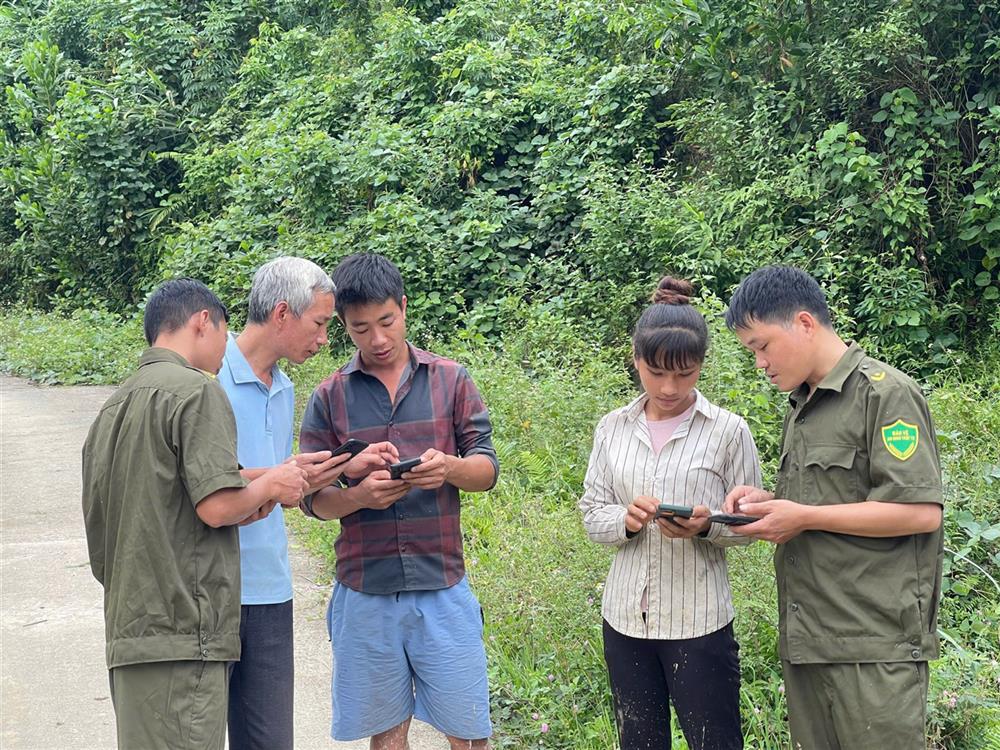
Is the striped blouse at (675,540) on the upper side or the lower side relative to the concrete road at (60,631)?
upper

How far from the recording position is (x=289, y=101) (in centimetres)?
1470

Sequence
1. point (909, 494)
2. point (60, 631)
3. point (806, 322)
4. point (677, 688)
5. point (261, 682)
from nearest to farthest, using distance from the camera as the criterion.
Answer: point (909, 494), point (806, 322), point (677, 688), point (261, 682), point (60, 631)

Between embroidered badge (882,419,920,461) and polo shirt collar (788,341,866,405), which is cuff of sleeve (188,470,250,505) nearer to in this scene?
polo shirt collar (788,341,866,405)

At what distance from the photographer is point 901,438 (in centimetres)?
259

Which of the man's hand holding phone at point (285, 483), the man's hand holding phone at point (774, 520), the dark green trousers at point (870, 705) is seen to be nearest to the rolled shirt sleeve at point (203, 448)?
the man's hand holding phone at point (285, 483)

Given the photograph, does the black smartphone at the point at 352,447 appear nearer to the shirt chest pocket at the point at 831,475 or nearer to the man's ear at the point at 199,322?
the man's ear at the point at 199,322

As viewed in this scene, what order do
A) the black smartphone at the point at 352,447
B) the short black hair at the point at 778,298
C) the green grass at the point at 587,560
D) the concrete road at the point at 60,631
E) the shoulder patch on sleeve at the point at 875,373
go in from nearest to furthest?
the shoulder patch on sleeve at the point at 875,373 → the short black hair at the point at 778,298 → the black smartphone at the point at 352,447 → the green grass at the point at 587,560 → the concrete road at the point at 60,631

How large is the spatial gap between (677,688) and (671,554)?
0.37 metres

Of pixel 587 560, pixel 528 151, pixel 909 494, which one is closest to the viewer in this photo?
pixel 909 494

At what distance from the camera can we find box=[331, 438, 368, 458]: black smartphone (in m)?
3.02

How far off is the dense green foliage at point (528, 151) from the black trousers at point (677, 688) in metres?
4.76

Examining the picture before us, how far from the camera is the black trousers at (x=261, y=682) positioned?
10.2 ft

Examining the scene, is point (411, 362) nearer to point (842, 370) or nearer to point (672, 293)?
point (672, 293)

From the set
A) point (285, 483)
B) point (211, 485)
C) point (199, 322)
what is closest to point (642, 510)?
point (285, 483)
